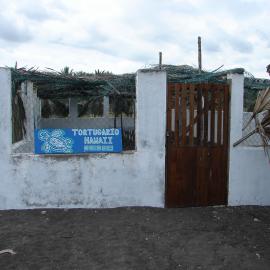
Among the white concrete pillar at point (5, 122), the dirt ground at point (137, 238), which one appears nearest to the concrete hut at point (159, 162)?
the white concrete pillar at point (5, 122)

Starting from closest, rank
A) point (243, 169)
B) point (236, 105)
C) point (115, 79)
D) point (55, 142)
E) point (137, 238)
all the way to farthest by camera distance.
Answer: point (137, 238), point (55, 142), point (236, 105), point (243, 169), point (115, 79)

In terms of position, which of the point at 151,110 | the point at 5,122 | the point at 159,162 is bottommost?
the point at 159,162

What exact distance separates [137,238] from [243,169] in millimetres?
2637

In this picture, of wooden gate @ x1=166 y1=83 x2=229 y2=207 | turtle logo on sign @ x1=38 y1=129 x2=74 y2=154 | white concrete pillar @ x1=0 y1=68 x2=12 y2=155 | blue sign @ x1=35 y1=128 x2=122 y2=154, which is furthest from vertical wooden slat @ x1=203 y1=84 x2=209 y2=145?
white concrete pillar @ x1=0 y1=68 x2=12 y2=155

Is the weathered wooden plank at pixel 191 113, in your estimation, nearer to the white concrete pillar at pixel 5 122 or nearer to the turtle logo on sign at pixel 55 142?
the turtle logo on sign at pixel 55 142

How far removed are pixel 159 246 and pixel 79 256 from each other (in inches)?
43.5

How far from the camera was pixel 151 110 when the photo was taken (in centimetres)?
719

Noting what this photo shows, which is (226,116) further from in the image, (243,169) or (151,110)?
(151,110)

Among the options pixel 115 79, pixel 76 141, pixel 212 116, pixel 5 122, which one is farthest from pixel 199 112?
pixel 5 122

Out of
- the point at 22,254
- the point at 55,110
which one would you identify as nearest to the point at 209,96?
the point at 22,254

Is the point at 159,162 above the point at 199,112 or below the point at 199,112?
below

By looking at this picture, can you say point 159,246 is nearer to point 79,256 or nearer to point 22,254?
point 79,256

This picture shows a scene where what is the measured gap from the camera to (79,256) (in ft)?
17.1

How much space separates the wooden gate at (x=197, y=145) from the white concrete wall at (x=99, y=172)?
199 mm
